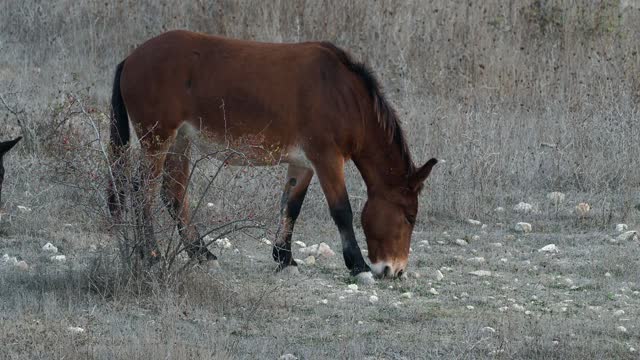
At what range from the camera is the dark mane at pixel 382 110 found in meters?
8.07

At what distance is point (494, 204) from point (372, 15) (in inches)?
213

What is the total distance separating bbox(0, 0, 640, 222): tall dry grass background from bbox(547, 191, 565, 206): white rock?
0.78 ft

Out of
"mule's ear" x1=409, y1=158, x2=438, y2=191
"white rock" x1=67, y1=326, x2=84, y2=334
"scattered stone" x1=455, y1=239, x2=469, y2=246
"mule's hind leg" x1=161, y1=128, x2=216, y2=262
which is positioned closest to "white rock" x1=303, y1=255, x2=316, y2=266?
"mule's hind leg" x1=161, y1=128, x2=216, y2=262

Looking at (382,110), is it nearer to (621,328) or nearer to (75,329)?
(621,328)

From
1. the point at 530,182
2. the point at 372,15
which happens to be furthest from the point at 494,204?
the point at 372,15

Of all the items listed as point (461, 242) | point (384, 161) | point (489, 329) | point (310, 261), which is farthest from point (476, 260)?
point (489, 329)

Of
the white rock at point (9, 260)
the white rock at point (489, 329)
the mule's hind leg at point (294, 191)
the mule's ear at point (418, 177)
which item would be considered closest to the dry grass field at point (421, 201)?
the white rock at point (489, 329)

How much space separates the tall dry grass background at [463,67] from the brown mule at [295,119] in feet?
6.65

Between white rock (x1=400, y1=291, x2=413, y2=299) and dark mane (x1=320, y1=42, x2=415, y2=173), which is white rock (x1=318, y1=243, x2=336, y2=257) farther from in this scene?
white rock (x1=400, y1=291, x2=413, y2=299)

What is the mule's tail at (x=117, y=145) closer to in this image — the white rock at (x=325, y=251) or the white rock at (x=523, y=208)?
the white rock at (x=325, y=251)

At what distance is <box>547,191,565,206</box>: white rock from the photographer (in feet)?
34.0

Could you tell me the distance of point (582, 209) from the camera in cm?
1009

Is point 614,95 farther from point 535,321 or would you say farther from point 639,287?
point 535,321

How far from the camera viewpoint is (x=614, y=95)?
1273cm
